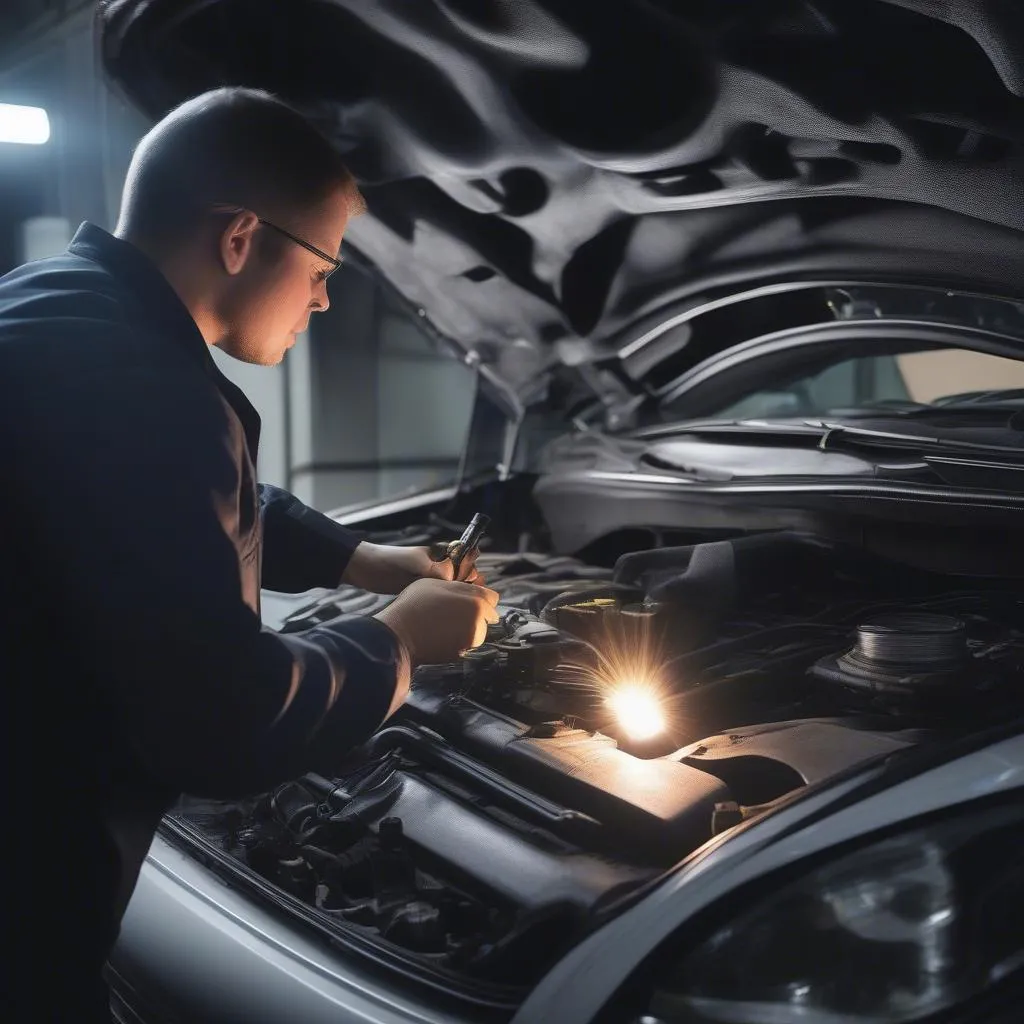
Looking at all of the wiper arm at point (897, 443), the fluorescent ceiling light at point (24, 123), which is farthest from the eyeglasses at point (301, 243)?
the fluorescent ceiling light at point (24, 123)

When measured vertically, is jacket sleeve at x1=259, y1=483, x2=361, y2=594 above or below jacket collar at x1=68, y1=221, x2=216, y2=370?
below

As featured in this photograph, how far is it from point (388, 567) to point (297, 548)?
134 millimetres

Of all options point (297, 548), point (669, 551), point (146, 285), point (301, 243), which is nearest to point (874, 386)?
point (669, 551)

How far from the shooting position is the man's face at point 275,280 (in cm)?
100

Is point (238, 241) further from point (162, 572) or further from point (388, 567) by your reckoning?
Result: point (388, 567)

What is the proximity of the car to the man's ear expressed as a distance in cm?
59

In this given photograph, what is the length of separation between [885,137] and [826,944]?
3.49ft

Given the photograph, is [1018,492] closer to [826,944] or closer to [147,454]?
[826,944]

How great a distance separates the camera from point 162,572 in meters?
0.78

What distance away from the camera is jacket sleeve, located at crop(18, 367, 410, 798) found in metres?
0.79

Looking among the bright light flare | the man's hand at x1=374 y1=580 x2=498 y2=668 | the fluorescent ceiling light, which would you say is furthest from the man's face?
the fluorescent ceiling light

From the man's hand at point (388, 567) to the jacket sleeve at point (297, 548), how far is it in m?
0.02

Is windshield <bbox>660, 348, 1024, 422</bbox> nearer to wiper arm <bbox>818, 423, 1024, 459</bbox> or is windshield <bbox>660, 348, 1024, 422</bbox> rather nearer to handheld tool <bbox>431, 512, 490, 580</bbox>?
wiper arm <bbox>818, 423, 1024, 459</bbox>

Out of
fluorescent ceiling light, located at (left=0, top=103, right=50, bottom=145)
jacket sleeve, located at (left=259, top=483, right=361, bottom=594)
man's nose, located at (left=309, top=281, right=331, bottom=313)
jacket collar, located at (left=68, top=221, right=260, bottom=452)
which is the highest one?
fluorescent ceiling light, located at (left=0, top=103, right=50, bottom=145)
